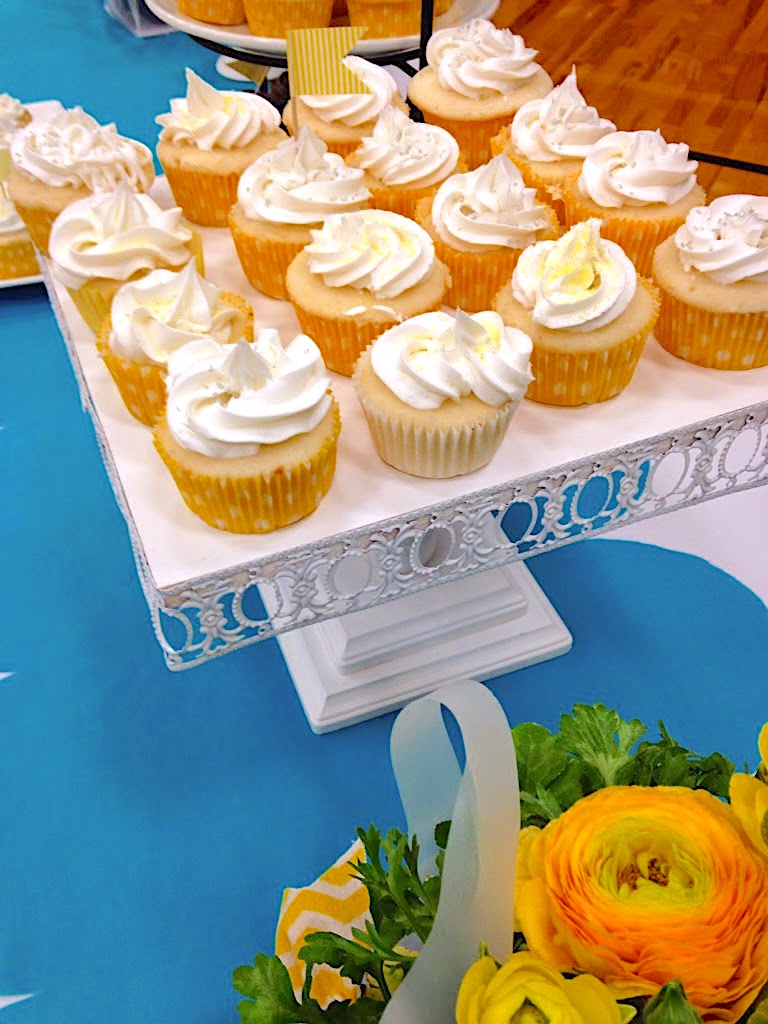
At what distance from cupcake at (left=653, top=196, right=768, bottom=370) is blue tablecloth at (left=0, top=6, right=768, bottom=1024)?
21.3 inches

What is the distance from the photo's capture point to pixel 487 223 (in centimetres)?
136

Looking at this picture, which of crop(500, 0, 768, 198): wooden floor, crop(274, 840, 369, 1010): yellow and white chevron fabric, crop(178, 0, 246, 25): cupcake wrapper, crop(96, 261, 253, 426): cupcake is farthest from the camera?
crop(500, 0, 768, 198): wooden floor

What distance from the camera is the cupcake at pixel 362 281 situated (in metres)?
1.29

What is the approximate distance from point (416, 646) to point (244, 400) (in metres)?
0.66

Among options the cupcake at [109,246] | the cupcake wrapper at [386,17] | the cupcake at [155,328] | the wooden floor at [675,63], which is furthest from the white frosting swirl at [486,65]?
the wooden floor at [675,63]

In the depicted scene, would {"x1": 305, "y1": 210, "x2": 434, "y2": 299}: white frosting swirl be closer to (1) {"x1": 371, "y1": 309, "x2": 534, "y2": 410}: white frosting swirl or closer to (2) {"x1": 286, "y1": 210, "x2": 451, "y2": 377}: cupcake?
(2) {"x1": 286, "y1": 210, "x2": 451, "y2": 377}: cupcake

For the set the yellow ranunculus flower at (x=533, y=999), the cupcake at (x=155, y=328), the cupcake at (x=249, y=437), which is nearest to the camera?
the yellow ranunculus flower at (x=533, y=999)

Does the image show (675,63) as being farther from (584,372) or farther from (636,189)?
(584,372)

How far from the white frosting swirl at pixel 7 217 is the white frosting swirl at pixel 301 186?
97 centimetres

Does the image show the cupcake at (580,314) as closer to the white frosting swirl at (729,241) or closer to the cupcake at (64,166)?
the white frosting swirl at (729,241)

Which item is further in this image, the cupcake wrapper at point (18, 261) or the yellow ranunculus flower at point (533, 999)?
the cupcake wrapper at point (18, 261)

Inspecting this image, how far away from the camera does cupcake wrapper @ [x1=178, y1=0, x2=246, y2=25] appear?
1969mm

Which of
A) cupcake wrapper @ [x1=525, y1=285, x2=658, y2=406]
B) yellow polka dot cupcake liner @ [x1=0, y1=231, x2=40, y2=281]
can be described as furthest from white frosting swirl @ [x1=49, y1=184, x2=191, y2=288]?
yellow polka dot cupcake liner @ [x1=0, y1=231, x2=40, y2=281]

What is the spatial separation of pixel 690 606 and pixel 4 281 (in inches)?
71.9
